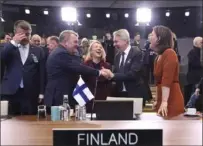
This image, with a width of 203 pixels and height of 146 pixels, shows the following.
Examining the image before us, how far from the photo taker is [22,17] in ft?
35.4

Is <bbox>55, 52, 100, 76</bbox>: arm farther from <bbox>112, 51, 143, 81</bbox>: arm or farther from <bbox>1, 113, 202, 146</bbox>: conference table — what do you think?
<bbox>1, 113, 202, 146</bbox>: conference table

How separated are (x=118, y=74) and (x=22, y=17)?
312 inches

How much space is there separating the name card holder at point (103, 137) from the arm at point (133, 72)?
1.91 m

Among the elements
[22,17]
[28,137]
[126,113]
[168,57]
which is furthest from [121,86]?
[22,17]

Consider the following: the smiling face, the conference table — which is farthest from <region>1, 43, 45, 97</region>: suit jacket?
the conference table

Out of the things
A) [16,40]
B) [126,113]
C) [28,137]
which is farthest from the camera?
[16,40]

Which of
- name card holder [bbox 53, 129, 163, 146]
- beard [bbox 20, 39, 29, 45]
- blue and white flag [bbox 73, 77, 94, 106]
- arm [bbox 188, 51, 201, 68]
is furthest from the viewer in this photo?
arm [bbox 188, 51, 201, 68]

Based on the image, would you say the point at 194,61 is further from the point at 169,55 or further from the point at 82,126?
the point at 82,126

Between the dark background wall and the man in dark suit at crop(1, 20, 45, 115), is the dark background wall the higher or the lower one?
the higher one

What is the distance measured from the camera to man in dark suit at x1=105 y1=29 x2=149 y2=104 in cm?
338

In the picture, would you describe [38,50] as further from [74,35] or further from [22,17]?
[22,17]

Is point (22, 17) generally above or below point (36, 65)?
above

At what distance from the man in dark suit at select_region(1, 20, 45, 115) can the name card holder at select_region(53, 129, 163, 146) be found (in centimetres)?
169

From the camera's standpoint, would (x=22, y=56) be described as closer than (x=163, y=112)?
No
